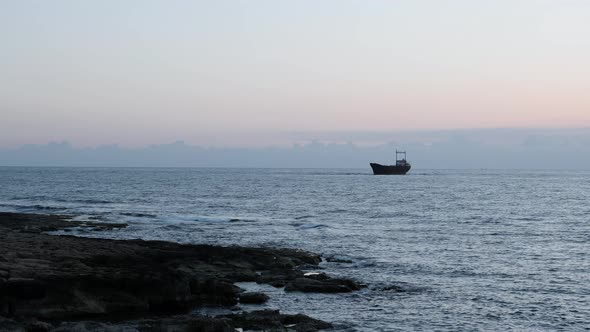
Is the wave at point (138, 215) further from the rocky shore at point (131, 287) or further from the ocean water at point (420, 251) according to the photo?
the rocky shore at point (131, 287)

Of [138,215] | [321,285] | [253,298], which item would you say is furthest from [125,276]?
[138,215]

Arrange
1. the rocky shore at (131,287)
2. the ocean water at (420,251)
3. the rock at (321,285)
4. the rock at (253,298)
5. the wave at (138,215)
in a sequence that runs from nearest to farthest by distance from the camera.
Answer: the rocky shore at (131,287) → the ocean water at (420,251) → the rock at (253,298) → the rock at (321,285) → the wave at (138,215)

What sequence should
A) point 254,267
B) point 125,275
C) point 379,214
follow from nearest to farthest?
point 125,275
point 254,267
point 379,214

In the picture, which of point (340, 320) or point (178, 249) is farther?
point (178, 249)

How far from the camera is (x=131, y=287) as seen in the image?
27.9 metres

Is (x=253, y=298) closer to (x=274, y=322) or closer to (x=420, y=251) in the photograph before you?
(x=274, y=322)

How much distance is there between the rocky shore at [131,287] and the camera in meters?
24.5

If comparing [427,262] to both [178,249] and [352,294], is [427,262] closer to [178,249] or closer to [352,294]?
[352,294]

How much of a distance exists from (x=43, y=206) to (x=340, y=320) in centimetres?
8081

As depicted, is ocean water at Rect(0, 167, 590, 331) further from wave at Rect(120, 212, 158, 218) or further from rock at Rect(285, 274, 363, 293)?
rock at Rect(285, 274, 363, 293)

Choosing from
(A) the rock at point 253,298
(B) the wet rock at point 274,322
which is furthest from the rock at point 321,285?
(B) the wet rock at point 274,322

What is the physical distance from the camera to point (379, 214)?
84000 millimetres

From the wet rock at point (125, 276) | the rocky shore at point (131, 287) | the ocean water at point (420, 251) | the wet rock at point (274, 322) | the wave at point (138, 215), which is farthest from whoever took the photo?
the wave at point (138, 215)

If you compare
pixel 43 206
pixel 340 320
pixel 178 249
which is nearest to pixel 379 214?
pixel 178 249
